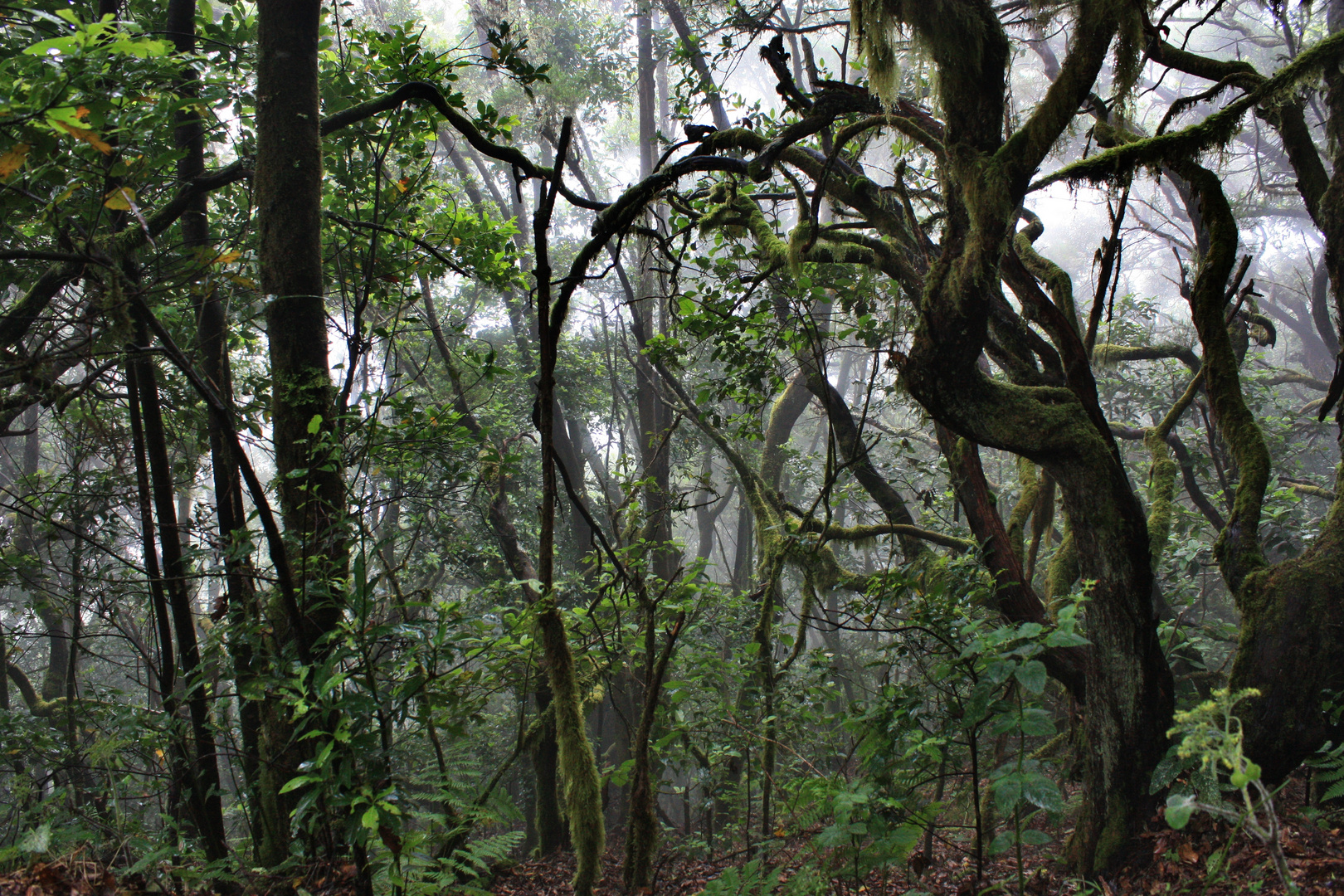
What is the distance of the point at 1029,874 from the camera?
12.3 feet

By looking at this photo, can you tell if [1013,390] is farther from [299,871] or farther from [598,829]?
[299,871]

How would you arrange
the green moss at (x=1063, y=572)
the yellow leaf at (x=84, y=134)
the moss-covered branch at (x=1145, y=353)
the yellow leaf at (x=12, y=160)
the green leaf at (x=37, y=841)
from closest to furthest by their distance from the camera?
the green leaf at (x=37, y=841), the yellow leaf at (x=84, y=134), the yellow leaf at (x=12, y=160), the green moss at (x=1063, y=572), the moss-covered branch at (x=1145, y=353)

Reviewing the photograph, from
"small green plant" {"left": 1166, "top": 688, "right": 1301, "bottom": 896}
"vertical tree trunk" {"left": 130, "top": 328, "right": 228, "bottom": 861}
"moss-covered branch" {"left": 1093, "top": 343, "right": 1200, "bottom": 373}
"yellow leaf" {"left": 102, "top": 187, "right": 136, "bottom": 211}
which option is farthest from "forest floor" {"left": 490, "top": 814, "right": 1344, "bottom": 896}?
"moss-covered branch" {"left": 1093, "top": 343, "right": 1200, "bottom": 373}

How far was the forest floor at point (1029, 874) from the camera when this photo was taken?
197 centimetres

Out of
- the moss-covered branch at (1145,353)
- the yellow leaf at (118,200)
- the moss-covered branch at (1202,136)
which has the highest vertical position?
the moss-covered branch at (1202,136)

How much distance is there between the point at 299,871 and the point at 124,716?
1.18m

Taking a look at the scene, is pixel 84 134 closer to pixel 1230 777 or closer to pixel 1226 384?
pixel 1230 777

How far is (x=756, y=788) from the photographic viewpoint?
19.6ft

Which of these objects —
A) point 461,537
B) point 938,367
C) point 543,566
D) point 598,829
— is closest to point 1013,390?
point 938,367

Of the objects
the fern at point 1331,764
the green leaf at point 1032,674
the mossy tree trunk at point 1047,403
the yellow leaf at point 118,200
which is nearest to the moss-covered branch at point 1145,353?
the mossy tree trunk at point 1047,403

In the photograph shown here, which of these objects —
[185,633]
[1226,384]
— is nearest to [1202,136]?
[1226,384]

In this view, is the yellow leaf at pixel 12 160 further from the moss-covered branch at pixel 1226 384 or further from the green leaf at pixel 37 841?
the moss-covered branch at pixel 1226 384

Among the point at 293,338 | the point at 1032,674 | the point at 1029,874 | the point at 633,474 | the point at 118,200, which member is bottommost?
the point at 1029,874

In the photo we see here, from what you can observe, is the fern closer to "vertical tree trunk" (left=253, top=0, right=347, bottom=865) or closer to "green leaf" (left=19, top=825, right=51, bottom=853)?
"vertical tree trunk" (left=253, top=0, right=347, bottom=865)
